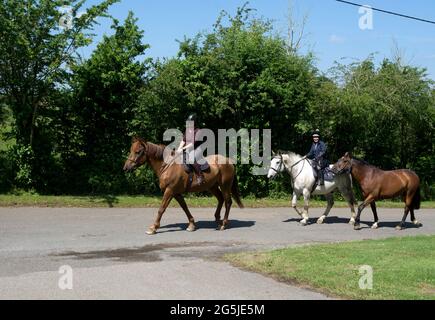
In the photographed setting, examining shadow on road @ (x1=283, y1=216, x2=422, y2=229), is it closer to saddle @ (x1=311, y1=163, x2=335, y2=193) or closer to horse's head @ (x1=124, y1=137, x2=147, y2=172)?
saddle @ (x1=311, y1=163, x2=335, y2=193)

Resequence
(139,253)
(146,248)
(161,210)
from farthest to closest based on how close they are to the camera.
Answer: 1. (161,210)
2. (146,248)
3. (139,253)

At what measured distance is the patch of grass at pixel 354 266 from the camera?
864 centimetres

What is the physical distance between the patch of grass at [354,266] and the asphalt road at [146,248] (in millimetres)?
472

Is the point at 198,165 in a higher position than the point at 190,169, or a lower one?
higher

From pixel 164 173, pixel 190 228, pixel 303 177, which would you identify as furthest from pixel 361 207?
pixel 164 173

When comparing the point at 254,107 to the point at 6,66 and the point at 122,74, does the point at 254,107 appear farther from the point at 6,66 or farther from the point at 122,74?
the point at 6,66

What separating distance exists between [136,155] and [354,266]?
6696 mm

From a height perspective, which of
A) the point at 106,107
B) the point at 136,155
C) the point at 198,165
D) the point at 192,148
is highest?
the point at 106,107

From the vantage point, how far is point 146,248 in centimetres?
1209

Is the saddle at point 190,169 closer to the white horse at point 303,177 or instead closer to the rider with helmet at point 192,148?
the rider with helmet at point 192,148

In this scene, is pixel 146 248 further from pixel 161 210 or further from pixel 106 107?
→ pixel 106 107

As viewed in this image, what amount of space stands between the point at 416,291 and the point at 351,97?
1630 cm

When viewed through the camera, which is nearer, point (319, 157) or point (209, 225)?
point (209, 225)

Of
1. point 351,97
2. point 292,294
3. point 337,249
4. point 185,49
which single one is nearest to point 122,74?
point 185,49
